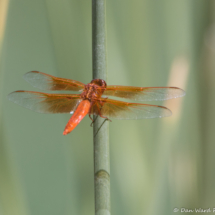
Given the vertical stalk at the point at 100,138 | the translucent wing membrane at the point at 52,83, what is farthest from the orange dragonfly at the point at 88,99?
the vertical stalk at the point at 100,138

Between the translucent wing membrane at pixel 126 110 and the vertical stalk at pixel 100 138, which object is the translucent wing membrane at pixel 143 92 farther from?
the vertical stalk at pixel 100 138

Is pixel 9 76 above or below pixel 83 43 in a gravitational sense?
below

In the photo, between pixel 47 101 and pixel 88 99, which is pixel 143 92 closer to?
pixel 88 99

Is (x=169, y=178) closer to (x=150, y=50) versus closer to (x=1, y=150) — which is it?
(x=150, y=50)

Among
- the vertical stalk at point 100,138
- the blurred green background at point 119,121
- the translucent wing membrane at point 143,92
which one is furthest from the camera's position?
the blurred green background at point 119,121

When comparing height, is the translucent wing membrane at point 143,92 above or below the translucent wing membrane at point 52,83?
below

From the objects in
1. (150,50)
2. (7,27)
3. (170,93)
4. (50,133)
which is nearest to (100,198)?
(170,93)

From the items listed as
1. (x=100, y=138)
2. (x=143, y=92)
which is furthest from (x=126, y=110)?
(x=100, y=138)
